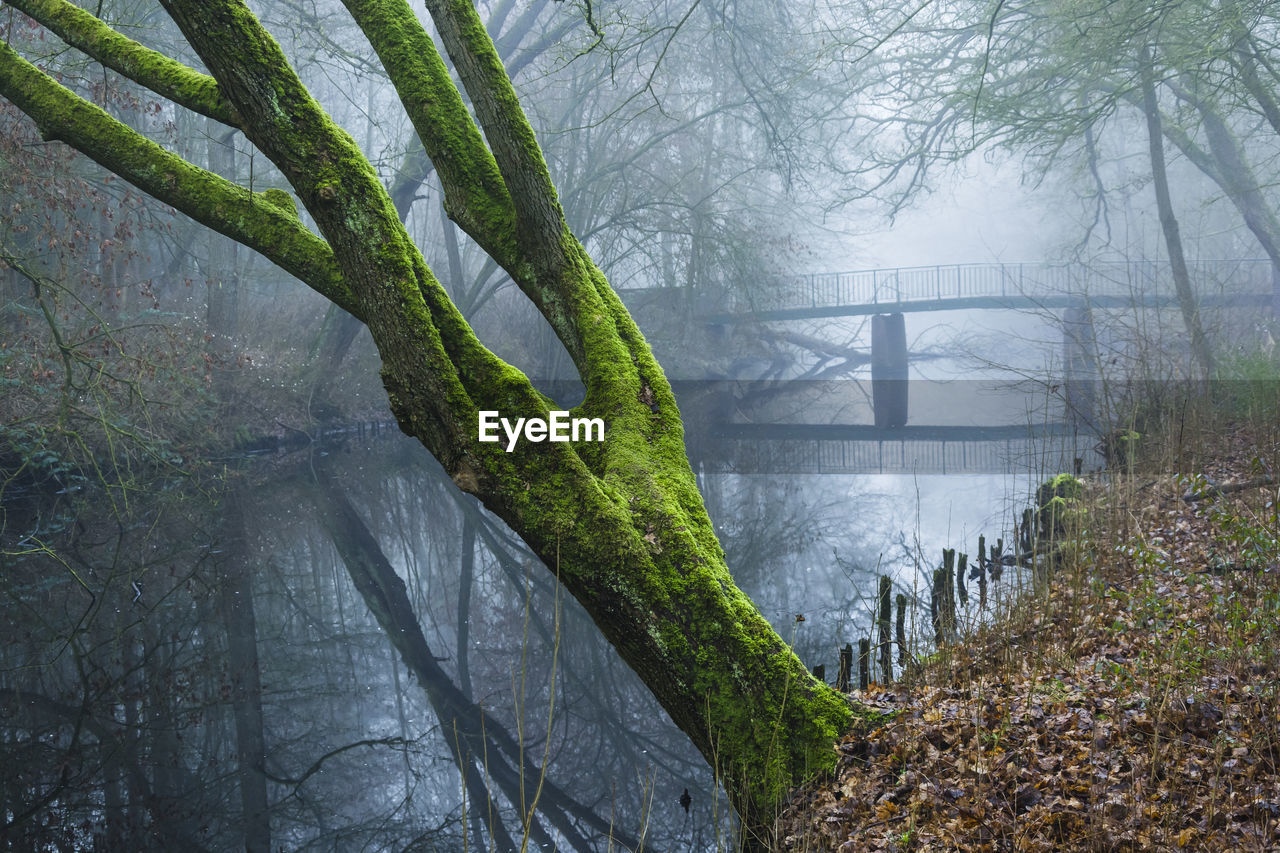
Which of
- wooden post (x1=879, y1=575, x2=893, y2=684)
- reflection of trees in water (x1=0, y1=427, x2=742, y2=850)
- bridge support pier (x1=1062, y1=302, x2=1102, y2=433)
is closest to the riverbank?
wooden post (x1=879, y1=575, x2=893, y2=684)

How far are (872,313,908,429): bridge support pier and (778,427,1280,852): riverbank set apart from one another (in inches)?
747

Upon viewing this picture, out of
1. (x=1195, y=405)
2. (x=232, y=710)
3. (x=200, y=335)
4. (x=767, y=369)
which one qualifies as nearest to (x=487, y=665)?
(x=232, y=710)

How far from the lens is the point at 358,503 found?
11422 mm

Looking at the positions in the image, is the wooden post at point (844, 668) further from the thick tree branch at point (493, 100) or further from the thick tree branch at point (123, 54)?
the thick tree branch at point (123, 54)

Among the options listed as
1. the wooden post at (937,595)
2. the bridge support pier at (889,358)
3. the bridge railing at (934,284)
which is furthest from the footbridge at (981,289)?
the wooden post at (937,595)

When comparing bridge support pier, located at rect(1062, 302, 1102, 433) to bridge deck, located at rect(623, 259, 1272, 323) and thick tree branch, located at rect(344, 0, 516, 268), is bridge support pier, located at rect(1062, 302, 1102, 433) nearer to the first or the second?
bridge deck, located at rect(623, 259, 1272, 323)

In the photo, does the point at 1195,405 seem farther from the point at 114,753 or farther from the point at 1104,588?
the point at 114,753

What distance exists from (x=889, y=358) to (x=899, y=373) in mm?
516

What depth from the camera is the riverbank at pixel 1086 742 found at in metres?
2.58

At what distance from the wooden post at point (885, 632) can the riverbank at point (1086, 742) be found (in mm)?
333

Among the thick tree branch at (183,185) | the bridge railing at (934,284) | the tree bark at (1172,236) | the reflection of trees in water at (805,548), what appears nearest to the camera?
the thick tree branch at (183,185)

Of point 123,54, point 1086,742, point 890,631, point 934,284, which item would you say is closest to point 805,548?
point 890,631

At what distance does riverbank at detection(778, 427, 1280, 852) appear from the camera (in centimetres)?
258

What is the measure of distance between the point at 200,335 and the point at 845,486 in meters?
9.47
